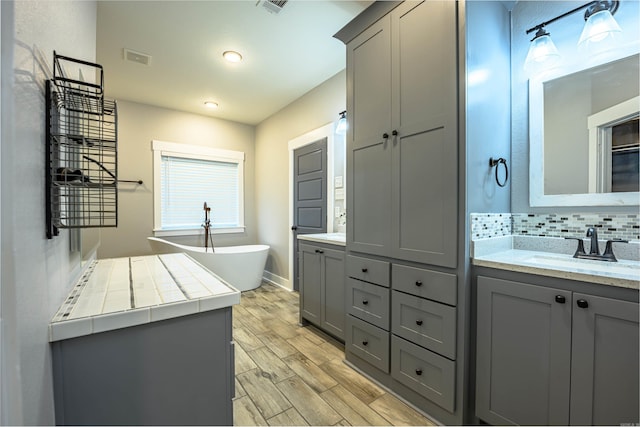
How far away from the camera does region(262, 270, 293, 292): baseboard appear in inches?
151

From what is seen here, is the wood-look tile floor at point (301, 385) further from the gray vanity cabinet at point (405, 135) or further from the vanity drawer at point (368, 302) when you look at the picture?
the gray vanity cabinet at point (405, 135)

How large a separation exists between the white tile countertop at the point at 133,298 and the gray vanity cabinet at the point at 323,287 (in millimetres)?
1159

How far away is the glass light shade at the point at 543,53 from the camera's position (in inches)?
59.8

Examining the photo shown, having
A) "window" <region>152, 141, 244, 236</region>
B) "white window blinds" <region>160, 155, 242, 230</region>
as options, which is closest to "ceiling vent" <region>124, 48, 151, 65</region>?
"window" <region>152, 141, 244, 236</region>

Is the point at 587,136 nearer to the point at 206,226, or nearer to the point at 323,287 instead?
the point at 323,287

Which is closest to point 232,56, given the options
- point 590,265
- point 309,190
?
point 309,190

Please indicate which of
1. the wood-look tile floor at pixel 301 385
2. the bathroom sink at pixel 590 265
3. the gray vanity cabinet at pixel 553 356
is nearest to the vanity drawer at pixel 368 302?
the wood-look tile floor at pixel 301 385

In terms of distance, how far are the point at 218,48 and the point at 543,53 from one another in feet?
8.36

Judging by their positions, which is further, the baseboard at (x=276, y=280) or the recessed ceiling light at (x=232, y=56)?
the baseboard at (x=276, y=280)

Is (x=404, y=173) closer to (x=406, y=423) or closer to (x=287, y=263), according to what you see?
(x=406, y=423)

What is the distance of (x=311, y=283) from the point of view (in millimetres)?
2533

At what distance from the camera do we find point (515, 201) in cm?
173

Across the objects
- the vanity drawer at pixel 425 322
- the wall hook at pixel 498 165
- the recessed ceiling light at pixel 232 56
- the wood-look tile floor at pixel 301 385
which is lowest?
the wood-look tile floor at pixel 301 385

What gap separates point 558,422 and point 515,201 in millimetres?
1175
